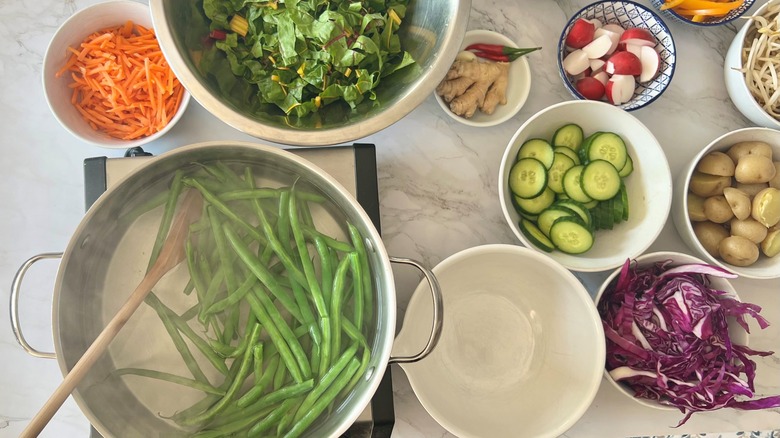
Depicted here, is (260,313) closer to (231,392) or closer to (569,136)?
(231,392)

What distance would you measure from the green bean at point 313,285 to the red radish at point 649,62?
2.65ft

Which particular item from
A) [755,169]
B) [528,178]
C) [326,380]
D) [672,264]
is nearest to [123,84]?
[326,380]

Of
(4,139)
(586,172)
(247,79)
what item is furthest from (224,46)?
(586,172)

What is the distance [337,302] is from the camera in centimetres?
104

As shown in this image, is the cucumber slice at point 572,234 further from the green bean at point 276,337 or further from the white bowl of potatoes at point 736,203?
the green bean at point 276,337

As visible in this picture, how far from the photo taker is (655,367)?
3.80 feet

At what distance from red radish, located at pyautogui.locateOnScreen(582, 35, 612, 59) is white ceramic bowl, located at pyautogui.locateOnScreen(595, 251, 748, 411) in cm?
44

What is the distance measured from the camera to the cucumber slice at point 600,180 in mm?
1184

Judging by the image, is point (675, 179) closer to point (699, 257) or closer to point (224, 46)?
point (699, 257)

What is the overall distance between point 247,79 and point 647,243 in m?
0.86


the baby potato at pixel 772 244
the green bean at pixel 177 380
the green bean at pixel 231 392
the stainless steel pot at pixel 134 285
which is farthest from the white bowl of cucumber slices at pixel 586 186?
the green bean at pixel 177 380

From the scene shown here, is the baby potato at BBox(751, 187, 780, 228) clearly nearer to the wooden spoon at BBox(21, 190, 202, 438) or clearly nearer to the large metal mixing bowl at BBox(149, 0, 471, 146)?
the large metal mixing bowl at BBox(149, 0, 471, 146)

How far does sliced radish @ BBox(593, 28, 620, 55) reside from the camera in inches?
49.9

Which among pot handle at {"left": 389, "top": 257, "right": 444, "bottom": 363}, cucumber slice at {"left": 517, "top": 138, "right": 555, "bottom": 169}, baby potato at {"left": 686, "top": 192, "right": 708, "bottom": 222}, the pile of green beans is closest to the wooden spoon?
the pile of green beans
